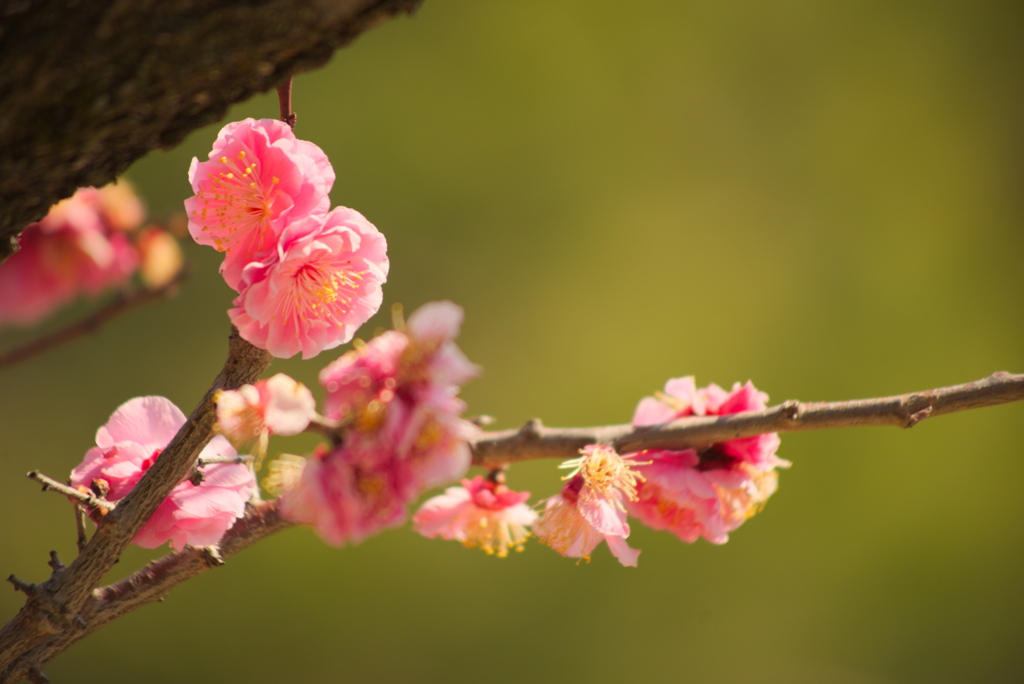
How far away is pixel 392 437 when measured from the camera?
388 mm

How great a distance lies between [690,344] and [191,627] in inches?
63.2

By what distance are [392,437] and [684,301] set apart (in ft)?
6.55

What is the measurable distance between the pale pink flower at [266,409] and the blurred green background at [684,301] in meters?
1.77

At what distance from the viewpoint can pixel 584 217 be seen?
7.56 feet

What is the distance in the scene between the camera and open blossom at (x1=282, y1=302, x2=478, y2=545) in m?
0.39

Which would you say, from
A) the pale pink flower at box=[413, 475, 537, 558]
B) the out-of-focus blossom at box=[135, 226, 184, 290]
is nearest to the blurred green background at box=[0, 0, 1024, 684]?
the out-of-focus blossom at box=[135, 226, 184, 290]

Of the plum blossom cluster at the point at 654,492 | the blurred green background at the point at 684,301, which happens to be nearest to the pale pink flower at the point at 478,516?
the plum blossom cluster at the point at 654,492

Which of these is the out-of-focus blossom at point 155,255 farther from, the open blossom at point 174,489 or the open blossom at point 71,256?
the open blossom at point 174,489

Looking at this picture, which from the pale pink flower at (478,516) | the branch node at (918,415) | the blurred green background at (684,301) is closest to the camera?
the branch node at (918,415)

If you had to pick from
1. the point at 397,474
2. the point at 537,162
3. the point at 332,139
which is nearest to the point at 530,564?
the point at 537,162

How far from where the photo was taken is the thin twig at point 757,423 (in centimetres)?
60

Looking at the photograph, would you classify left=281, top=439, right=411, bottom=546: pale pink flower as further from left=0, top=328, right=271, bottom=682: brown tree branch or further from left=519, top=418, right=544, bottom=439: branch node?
left=519, top=418, right=544, bottom=439: branch node

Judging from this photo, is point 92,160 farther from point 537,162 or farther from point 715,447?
point 537,162

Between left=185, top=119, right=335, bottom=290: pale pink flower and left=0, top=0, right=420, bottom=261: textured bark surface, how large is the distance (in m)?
0.07
